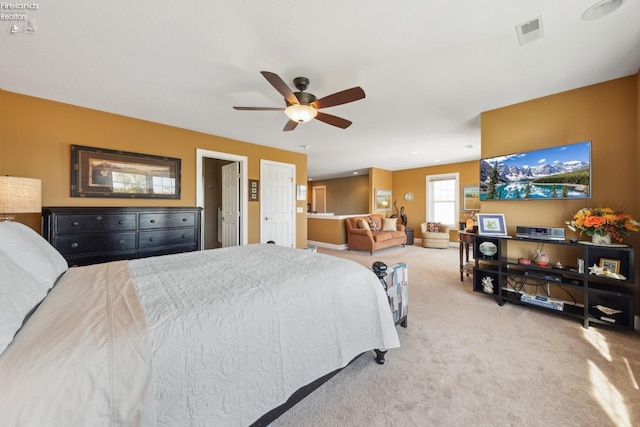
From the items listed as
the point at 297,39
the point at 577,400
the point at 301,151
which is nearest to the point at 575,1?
the point at 297,39

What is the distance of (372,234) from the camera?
616cm

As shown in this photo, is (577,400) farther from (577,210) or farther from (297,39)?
(297,39)

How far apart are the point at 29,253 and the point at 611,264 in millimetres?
4565

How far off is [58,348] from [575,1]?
3142 mm

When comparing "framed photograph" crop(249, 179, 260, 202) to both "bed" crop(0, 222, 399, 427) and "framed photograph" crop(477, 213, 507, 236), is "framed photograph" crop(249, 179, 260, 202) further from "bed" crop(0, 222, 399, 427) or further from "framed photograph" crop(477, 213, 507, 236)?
"framed photograph" crop(477, 213, 507, 236)

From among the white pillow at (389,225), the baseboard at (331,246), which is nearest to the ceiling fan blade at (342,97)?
the baseboard at (331,246)

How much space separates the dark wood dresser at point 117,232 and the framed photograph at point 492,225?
389cm

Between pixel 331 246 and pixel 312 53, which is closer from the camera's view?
pixel 312 53

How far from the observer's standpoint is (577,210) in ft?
8.67

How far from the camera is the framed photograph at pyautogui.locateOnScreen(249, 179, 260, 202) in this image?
461cm

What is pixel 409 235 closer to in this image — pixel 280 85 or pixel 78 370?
pixel 280 85

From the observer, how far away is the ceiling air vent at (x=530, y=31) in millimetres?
1681

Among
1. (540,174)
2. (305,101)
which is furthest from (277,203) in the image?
(540,174)

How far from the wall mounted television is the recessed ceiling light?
4.30ft
